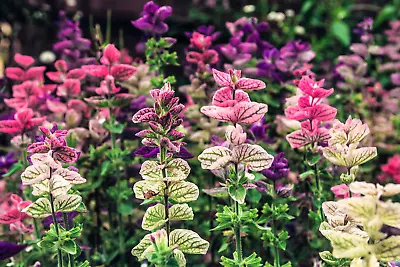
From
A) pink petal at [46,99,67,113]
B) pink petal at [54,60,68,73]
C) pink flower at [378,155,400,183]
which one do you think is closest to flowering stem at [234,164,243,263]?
pink petal at [46,99,67,113]

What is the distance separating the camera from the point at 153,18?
1286 mm

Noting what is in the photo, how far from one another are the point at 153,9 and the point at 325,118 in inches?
20.1

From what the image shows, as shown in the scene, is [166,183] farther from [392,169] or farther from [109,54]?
[392,169]

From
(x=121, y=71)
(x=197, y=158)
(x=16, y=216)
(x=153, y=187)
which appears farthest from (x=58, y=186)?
(x=197, y=158)

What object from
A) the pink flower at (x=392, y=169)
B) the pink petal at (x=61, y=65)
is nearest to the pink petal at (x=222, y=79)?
the pink petal at (x=61, y=65)

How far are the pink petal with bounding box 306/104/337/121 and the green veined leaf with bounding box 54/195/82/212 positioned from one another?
39 cm

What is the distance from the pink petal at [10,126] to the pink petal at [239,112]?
0.44m

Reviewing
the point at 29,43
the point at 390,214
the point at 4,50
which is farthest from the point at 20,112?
the point at 29,43

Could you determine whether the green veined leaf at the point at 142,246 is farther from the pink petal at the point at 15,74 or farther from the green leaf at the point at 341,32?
the green leaf at the point at 341,32

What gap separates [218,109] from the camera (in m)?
0.85

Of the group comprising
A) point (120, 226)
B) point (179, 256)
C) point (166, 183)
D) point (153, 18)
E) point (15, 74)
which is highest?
point (153, 18)

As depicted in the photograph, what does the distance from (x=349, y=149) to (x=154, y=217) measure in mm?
304

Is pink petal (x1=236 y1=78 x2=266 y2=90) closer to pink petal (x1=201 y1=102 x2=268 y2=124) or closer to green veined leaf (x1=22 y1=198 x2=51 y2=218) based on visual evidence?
pink petal (x1=201 y1=102 x2=268 y2=124)

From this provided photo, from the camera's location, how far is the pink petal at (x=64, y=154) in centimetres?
86
